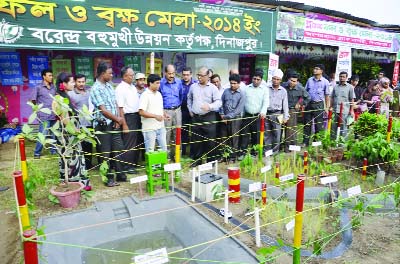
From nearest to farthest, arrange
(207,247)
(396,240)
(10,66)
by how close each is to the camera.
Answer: (207,247) → (396,240) → (10,66)

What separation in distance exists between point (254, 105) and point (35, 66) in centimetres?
535

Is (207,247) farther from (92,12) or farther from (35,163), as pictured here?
(92,12)

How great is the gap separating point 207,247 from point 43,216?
2.13m

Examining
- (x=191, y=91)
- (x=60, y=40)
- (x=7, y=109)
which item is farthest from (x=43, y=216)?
(x=7, y=109)

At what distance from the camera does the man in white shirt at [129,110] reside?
520 cm

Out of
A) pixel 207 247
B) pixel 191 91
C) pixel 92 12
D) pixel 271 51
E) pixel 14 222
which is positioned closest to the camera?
pixel 207 247

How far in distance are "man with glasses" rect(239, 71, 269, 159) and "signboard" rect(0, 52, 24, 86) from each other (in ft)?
17.6

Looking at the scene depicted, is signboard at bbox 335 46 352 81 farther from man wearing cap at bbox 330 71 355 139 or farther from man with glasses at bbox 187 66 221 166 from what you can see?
man with glasses at bbox 187 66 221 166

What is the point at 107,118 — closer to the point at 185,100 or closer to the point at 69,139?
the point at 69,139

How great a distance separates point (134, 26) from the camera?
22.8 ft

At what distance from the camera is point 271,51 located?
30.5ft

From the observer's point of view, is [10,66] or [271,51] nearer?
[10,66]

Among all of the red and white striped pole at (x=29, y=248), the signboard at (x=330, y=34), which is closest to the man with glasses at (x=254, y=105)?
the signboard at (x=330, y=34)

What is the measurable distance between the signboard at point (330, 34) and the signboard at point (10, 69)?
6.75 metres
